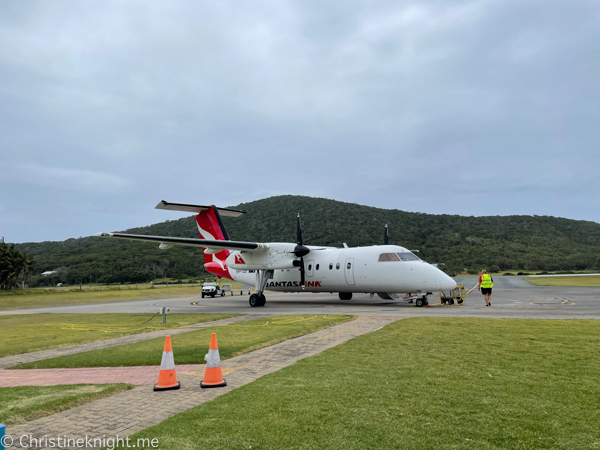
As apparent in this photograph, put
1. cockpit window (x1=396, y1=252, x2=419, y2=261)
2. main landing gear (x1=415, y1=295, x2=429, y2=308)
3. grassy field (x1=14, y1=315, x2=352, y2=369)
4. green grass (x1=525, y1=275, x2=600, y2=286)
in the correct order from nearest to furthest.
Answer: grassy field (x1=14, y1=315, x2=352, y2=369)
main landing gear (x1=415, y1=295, x2=429, y2=308)
cockpit window (x1=396, y1=252, x2=419, y2=261)
green grass (x1=525, y1=275, x2=600, y2=286)

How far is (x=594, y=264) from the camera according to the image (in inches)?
2781

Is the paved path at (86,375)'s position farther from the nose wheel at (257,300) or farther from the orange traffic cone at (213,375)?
the nose wheel at (257,300)

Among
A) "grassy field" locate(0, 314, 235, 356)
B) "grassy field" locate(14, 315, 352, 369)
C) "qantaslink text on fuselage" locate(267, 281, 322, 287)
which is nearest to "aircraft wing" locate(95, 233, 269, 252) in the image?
"qantaslink text on fuselage" locate(267, 281, 322, 287)

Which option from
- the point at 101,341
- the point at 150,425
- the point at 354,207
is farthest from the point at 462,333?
the point at 354,207

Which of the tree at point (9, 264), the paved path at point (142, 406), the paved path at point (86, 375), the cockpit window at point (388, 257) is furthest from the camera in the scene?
the tree at point (9, 264)

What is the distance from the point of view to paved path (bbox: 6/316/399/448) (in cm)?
390

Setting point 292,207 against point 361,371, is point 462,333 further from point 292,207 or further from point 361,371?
point 292,207

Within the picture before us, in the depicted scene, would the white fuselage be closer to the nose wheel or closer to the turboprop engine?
the turboprop engine

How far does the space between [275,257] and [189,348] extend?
1428 centimetres

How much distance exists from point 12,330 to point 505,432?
1495cm

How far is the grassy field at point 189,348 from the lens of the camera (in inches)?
286

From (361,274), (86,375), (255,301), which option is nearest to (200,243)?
(255,301)

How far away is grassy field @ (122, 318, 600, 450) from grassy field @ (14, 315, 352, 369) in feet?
7.15

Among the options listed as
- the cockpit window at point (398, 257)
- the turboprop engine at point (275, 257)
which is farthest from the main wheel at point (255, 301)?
the cockpit window at point (398, 257)
